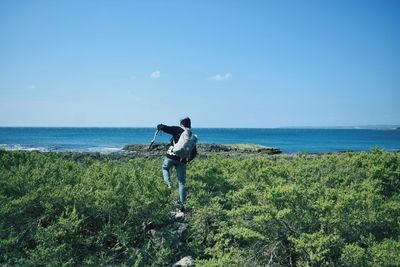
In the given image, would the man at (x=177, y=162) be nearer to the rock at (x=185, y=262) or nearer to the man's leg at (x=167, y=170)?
the man's leg at (x=167, y=170)

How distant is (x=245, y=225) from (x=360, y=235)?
1.99 metres

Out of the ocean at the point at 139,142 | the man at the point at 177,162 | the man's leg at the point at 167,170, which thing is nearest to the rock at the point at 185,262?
the man at the point at 177,162

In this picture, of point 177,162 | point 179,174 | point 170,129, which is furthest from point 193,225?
point 170,129

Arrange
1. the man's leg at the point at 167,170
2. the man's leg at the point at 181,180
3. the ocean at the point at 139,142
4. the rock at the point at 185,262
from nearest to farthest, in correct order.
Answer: the rock at the point at 185,262
the man's leg at the point at 181,180
the man's leg at the point at 167,170
the ocean at the point at 139,142

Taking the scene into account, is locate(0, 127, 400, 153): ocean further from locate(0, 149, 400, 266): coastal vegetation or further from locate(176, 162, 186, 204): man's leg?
locate(176, 162, 186, 204): man's leg

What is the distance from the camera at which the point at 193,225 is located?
7074 mm

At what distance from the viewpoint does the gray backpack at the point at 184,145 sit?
834 cm

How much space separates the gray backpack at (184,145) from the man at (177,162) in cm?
12

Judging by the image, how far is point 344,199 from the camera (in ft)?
21.0

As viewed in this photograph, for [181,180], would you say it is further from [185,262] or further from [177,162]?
[185,262]

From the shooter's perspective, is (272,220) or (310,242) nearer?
(310,242)

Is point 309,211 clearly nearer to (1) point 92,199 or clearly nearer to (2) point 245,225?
(2) point 245,225

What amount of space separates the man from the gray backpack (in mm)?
123

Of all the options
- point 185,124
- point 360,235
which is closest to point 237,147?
point 185,124
